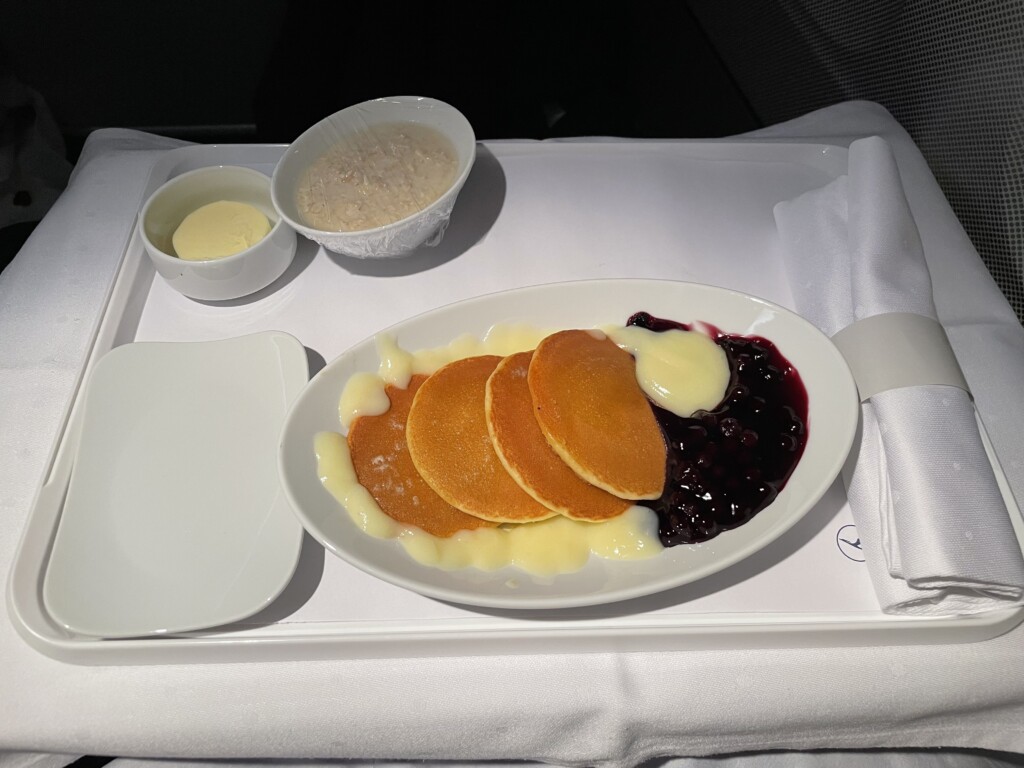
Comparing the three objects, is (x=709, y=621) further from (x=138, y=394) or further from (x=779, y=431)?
(x=138, y=394)

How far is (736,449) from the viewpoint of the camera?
2.65 ft

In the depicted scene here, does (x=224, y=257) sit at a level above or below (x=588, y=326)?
below

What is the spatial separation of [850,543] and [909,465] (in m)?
0.12

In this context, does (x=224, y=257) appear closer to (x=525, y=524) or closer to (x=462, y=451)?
(x=462, y=451)

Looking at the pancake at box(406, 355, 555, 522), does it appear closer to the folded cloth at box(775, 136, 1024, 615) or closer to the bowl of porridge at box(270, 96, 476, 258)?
the bowl of porridge at box(270, 96, 476, 258)

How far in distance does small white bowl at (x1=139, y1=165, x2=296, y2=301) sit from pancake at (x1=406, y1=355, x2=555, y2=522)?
13.9 inches

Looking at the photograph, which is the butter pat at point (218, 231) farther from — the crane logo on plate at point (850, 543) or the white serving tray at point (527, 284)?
the crane logo on plate at point (850, 543)

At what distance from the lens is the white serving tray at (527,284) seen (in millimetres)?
741

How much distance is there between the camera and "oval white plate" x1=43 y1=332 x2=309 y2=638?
2.40 feet

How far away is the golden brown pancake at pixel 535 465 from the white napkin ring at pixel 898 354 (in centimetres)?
35

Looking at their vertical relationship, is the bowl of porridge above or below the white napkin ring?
below

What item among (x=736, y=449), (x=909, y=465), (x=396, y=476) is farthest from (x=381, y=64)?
(x=909, y=465)

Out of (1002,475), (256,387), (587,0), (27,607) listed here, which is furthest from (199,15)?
(1002,475)

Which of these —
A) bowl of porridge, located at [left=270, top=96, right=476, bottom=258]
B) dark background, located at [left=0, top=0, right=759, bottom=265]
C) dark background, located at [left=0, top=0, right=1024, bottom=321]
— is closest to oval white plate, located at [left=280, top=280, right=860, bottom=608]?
bowl of porridge, located at [left=270, top=96, right=476, bottom=258]
